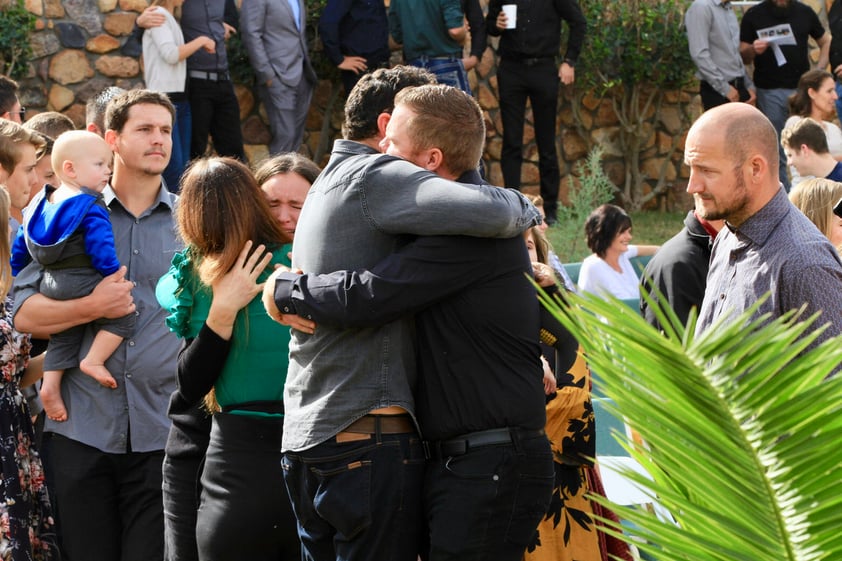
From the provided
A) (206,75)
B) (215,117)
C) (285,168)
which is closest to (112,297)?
(285,168)

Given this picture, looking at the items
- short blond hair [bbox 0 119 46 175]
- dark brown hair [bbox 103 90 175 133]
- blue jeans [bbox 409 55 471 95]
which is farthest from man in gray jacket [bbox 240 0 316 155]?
dark brown hair [bbox 103 90 175 133]

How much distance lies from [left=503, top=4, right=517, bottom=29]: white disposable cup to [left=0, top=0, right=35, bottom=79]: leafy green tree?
4.12 m

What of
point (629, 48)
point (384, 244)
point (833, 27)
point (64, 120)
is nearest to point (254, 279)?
point (384, 244)

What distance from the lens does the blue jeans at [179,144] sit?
869 cm

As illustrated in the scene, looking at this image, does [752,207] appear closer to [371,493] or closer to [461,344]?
[461,344]

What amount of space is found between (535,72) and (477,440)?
8144mm

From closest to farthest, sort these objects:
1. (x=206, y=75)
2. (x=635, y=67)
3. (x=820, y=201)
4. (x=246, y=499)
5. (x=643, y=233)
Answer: (x=246, y=499)
(x=820, y=201)
(x=206, y=75)
(x=643, y=233)
(x=635, y=67)

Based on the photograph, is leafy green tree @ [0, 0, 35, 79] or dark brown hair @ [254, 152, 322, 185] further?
leafy green tree @ [0, 0, 35, 79]

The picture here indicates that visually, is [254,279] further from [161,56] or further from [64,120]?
[161,56]

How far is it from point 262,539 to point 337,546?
1.55ft

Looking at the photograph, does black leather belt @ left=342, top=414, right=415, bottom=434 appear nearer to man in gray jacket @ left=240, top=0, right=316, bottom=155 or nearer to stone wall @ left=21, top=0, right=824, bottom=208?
stone wall @ left=21, top=0, right=824, bottom=208

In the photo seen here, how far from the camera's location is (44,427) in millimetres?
3988

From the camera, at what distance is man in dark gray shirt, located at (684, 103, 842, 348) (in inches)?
107

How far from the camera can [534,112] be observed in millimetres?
10633
